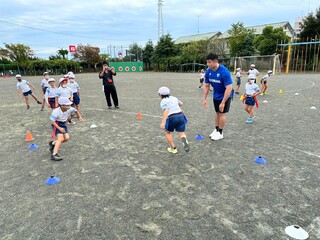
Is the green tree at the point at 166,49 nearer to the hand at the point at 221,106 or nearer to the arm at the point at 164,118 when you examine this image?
the hand at the point at 221,106

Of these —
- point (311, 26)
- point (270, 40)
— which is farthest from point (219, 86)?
point (311, 26)

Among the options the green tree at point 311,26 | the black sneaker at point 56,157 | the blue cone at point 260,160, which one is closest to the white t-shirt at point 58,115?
the black sneaker at point 56,157

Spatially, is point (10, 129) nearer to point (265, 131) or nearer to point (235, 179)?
point (235, 179)

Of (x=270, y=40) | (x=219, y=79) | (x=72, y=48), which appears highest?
(x=72, y=48)

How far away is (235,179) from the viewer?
13.1ft

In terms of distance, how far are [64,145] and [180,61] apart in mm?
47371

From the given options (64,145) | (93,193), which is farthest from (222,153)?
(64,145)

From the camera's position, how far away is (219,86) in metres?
5.75

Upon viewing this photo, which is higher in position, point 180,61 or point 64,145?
point 180,61

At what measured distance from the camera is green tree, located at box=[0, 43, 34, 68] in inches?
2130

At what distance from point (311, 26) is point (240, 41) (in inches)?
425

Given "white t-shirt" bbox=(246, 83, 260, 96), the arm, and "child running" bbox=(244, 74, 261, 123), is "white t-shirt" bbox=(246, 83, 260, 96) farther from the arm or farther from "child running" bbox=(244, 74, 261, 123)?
the arm

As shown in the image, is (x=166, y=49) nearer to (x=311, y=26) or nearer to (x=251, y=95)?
(x=311, y=26)

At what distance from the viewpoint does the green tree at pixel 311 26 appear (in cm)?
3600
